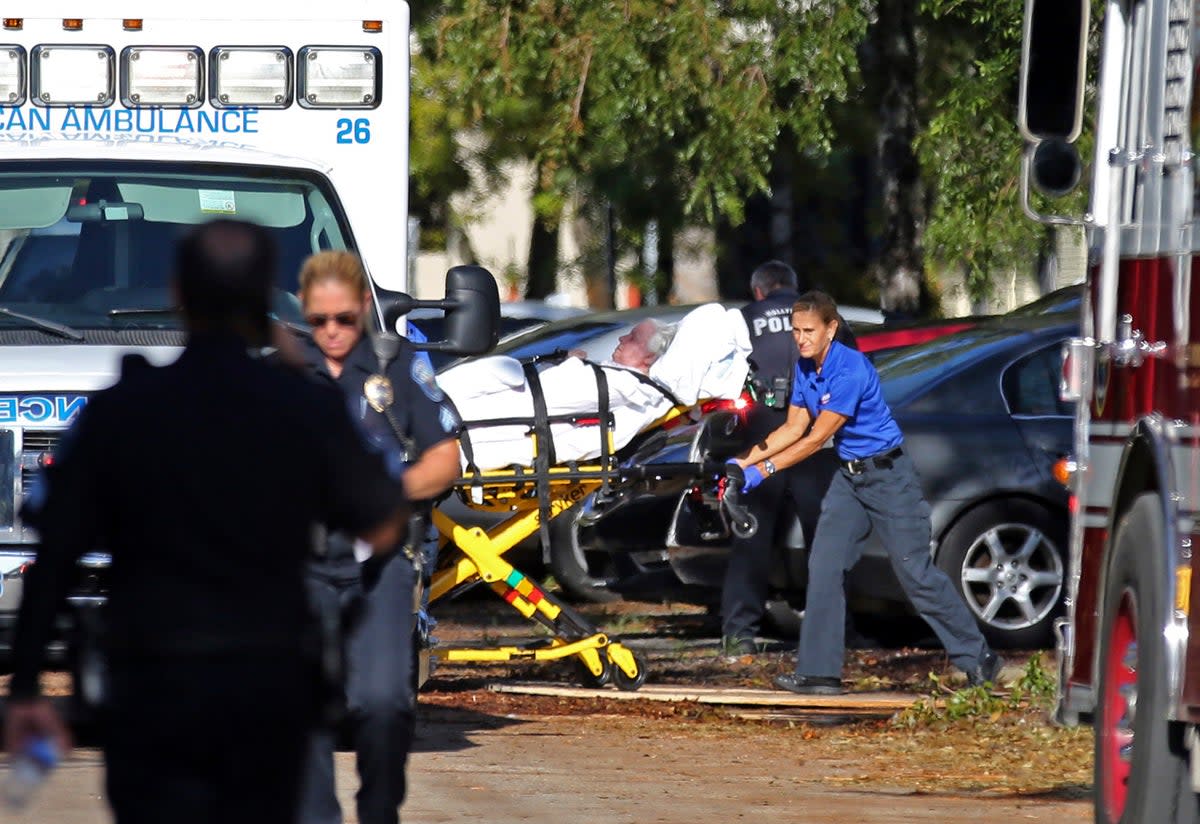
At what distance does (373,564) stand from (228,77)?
16.0 feet

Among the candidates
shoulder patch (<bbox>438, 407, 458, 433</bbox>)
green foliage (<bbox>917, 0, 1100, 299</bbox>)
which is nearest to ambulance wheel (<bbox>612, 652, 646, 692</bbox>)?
shoulder patch (<bbox>438, 407, 458, 433</bbox>)

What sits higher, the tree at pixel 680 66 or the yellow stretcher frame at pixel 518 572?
the tree at pixel 680 66

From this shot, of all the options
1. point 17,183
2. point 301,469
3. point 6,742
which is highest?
point 17,183

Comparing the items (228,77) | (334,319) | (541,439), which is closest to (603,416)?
(541,439)

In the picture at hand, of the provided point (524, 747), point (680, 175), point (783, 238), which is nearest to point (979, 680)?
point (524, 747)

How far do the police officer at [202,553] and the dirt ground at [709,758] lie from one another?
132 inches

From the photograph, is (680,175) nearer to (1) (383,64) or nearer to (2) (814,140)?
(2) (814,140)

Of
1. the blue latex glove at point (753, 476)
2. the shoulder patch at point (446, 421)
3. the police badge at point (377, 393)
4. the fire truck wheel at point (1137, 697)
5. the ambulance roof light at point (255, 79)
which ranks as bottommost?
the fire truck wheel at point (1137, 697)

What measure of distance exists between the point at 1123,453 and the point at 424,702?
448 centimetres

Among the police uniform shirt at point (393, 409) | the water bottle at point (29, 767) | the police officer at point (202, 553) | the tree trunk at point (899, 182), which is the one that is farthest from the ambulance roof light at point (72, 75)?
the tree trunk at point (899, 182)

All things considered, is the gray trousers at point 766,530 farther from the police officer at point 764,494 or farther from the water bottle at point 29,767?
the water bottle at point 29,767

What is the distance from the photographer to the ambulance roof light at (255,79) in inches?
416

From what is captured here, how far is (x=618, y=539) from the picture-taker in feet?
39.0

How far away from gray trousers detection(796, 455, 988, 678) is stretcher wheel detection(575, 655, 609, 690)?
0.79 m
